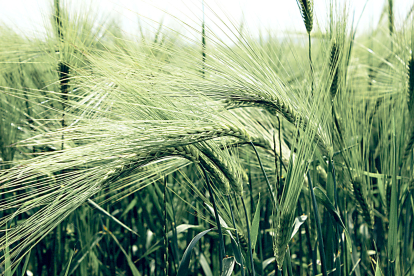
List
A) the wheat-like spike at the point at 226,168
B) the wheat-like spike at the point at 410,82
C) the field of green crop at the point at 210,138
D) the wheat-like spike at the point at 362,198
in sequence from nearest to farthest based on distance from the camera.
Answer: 1. the field of green crop at the point at 210,138
2. the wheat-like spike at the point at 226,168
3. the wheat-like spike at the point at 362,198
4. the wheat-like spike at the point at 410,82

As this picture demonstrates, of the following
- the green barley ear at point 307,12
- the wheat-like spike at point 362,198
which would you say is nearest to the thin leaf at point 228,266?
the wheat-like spike at point 362,198

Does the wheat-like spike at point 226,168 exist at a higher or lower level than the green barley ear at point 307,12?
lower

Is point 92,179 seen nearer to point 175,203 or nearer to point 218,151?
point 218,151

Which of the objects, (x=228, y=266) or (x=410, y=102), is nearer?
(x=228, y=266)

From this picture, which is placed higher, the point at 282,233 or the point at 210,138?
the point at 210,138

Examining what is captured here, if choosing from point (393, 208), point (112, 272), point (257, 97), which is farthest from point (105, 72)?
point (112, 272)

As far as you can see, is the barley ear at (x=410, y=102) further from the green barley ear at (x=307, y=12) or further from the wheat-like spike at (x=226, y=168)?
the wheat-like spike at (x=226, y=168)

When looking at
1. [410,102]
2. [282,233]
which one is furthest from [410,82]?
[282,233]

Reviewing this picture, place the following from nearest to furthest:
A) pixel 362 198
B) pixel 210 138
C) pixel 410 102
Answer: pixel 210 138, pixel 362 198, pixel 410 102

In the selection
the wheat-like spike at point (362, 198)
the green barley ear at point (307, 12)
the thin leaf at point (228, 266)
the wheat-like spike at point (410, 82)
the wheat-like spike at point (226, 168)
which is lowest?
the thin leaf at point (228, 266)

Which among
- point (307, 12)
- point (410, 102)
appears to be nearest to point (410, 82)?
point (410, 102)

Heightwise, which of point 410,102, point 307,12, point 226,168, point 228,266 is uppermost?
point 307,12

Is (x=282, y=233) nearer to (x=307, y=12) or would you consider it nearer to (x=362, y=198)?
(x=362, y=198)

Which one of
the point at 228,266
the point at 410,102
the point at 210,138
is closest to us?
the point at 210,138
